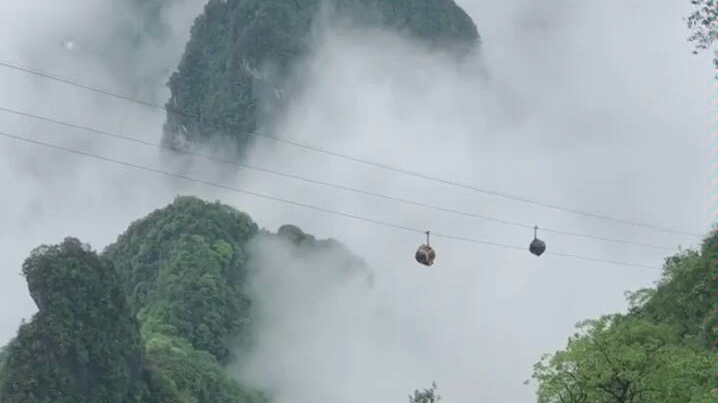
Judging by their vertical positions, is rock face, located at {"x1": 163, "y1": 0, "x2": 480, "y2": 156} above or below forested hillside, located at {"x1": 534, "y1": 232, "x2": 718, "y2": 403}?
above

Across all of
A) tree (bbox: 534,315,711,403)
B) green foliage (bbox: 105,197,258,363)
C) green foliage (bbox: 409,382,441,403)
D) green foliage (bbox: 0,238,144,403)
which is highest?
green foliage (bbox: 105,197,258,363)

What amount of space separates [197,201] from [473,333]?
6414 cm

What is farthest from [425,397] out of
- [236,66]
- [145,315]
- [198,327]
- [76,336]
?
[236,66]

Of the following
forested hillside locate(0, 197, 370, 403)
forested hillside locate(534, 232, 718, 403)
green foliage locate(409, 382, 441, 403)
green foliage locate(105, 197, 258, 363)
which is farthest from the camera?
green foliage locate(105, 197, 258, 363)

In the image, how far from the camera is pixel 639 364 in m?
36.3

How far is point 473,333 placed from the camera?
166125 millimetres

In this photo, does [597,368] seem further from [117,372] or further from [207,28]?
[207,28]

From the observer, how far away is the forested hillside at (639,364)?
3450 centimetres

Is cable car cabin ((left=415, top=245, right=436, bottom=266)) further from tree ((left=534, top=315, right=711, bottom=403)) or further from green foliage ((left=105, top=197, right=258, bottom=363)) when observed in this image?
green foliage ((left=105, top=197, right=258, bottom=363))

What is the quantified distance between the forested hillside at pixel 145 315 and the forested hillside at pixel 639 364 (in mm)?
47512

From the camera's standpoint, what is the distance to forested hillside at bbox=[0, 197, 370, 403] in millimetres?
79812

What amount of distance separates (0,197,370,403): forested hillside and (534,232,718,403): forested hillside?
47512mm

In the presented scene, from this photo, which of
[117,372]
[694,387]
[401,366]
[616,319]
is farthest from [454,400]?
[694,387]

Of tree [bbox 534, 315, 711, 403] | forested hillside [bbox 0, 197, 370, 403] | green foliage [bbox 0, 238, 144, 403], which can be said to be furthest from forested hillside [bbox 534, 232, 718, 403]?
forested hillside [bbox 0, 197, 370, 403]
